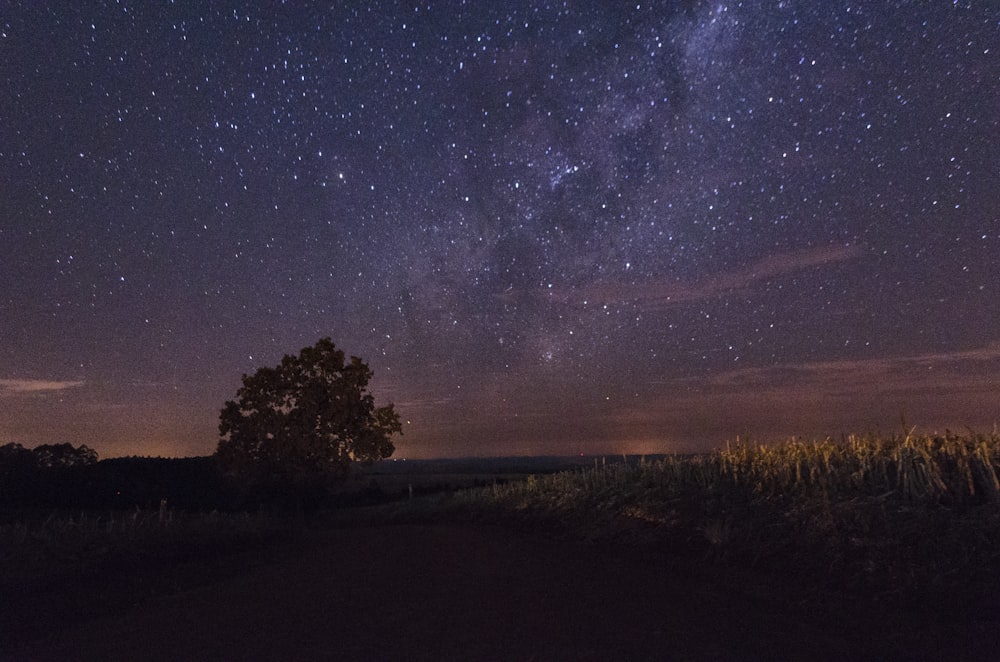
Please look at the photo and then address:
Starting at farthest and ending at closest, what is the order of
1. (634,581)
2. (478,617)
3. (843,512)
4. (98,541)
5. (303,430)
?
1. (303,430)
2. (98,541)
3. (843,512)
4. (634,581)
5. (478,617)

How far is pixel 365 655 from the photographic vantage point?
523cm

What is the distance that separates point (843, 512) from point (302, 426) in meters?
30.5

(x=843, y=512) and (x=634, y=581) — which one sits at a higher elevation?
(x=843, y=512)

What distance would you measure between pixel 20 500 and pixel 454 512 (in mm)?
47729

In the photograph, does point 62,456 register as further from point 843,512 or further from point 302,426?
point 843,512

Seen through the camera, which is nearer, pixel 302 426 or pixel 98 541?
pixel 98 541

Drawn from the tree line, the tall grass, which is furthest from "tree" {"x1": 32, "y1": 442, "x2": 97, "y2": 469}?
the tall grass

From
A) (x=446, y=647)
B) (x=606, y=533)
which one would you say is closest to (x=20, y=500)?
(x=606, y=533)

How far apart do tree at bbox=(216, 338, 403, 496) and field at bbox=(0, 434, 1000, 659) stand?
2153 centimetres

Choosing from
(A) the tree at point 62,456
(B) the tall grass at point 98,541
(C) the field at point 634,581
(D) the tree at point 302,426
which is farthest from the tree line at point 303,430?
(A) the tree at point 62,456

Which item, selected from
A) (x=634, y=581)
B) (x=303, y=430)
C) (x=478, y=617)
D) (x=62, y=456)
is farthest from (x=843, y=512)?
(x=62, y=456)

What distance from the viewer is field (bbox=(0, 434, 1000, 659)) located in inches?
218

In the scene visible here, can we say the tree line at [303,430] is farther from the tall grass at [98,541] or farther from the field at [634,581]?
the field at [634,581]

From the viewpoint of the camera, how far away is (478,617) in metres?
6.23
